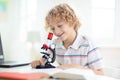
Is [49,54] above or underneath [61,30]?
underneath

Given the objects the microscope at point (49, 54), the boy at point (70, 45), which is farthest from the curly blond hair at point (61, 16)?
the microscope at point (49, 54)

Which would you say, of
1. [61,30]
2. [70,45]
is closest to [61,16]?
[61,30]

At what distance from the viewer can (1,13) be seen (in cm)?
223

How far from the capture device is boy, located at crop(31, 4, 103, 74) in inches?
62.2

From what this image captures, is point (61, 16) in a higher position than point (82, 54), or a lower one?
higher

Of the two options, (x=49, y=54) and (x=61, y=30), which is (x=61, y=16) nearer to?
(x=61, y=30)

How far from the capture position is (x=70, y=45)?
1656 millimetres

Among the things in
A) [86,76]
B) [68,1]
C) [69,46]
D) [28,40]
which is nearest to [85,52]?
[69,46]

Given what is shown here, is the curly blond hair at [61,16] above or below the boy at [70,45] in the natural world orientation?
above

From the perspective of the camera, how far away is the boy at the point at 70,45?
158 centimetres

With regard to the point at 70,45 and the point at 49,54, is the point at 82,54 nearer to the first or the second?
the point at 70,45

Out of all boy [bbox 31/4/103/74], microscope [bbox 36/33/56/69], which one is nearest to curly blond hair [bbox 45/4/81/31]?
boy [bbox 31/4/103/74]

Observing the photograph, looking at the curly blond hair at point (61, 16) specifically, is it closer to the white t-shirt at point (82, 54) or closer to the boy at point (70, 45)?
the boy at point (70, 45)

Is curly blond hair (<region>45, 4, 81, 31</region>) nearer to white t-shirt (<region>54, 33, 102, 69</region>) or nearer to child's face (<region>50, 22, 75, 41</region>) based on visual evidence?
child's face (<region>50, 22, 75, 41</region>)
